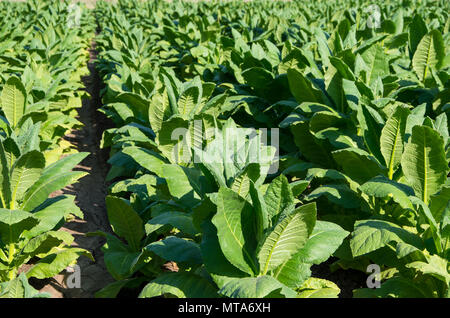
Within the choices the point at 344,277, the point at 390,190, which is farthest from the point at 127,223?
the point at 390,190

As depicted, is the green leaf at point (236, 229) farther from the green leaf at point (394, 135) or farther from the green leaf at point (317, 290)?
the green leaf at point (394, 135)

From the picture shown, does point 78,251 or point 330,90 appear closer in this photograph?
point 78,251

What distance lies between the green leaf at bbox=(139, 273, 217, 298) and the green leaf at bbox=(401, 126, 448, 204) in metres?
1.23

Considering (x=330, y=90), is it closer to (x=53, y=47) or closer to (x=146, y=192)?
(x=146, y=192)

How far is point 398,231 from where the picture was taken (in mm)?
2438

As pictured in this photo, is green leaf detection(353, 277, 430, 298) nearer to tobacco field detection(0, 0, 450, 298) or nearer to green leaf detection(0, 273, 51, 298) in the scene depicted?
tobacco field detection(0, 0, 450, 298)

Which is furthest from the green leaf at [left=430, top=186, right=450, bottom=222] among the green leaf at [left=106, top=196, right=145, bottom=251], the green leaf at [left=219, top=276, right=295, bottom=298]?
the green leaf at [left=106, top=196, right=145, bottom=251]

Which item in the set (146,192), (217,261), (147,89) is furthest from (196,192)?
(147,89)

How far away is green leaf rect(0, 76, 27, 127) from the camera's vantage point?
145 inches

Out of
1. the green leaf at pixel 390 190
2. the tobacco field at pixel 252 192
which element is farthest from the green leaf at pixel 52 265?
the green leaf at pixel 390 190

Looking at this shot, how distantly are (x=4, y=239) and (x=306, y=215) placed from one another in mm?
1791

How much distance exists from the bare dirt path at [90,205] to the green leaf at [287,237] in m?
1.32
